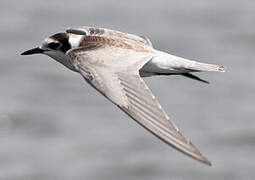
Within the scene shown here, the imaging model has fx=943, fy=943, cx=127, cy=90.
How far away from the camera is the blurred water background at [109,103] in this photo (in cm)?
1398

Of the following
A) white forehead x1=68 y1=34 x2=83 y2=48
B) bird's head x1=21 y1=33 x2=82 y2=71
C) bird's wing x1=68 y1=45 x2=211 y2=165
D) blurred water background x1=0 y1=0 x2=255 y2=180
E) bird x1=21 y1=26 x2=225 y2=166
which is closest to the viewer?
bird's wing x1=68 y1=45 x2=211 y2=165

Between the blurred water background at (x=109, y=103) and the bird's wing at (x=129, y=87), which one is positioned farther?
the blurred water background at (x=109, y=103)

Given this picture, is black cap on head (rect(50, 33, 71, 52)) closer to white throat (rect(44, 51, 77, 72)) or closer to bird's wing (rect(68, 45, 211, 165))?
white throat (rect(44, 51, 77, 72))

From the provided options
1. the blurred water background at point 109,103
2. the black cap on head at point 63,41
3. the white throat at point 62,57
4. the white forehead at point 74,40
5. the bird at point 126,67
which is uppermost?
the bird at point 126,67

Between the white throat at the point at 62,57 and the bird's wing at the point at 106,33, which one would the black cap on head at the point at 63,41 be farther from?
the bird's wing at the point at 106,33

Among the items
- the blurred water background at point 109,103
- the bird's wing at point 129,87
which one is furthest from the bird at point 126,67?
the blurred water background at point 109,103

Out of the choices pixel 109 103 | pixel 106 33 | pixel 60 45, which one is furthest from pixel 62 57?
pixel 109 103

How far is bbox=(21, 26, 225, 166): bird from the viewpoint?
22.5 feet

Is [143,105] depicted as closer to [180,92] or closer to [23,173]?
[23,173]

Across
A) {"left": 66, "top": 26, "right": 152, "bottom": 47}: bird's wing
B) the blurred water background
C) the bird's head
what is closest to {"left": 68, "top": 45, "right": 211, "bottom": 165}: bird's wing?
the bird's head

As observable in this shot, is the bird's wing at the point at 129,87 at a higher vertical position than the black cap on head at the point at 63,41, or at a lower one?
higher

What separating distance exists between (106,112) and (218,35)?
3.70 m

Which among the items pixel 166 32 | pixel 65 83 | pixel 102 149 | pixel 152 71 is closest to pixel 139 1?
pixel 166 32

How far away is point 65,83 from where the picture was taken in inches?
609
